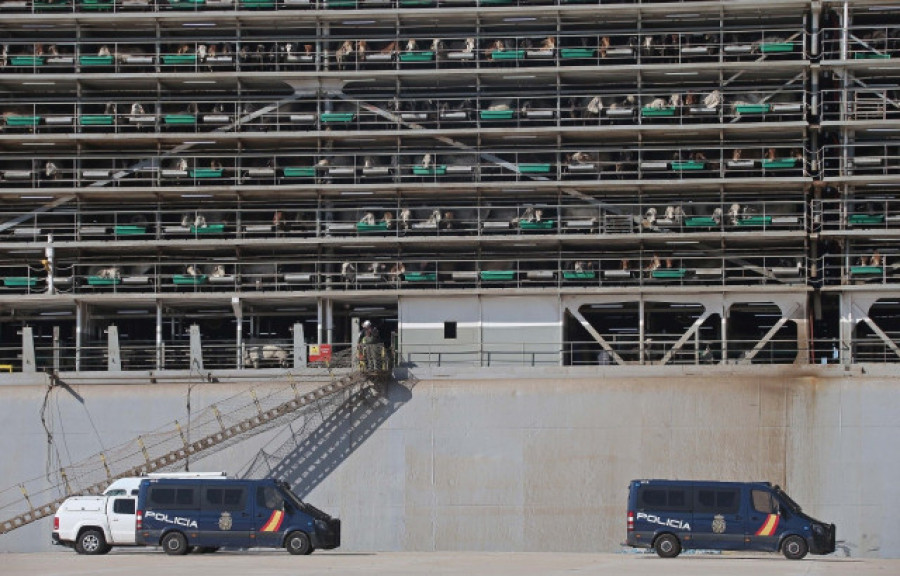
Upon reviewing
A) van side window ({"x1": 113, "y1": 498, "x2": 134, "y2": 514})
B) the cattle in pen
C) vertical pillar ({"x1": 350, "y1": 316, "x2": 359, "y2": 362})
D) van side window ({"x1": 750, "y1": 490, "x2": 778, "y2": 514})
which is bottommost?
van side window ({"x1": 113, "y1": 498, "x2": 134, "y2": 514})

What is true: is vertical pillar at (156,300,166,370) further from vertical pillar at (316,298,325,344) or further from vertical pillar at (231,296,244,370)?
vertical pillar at (316,298,325,344)

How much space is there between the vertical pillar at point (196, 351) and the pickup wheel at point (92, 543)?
1132cm

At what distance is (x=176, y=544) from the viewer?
2068 inches

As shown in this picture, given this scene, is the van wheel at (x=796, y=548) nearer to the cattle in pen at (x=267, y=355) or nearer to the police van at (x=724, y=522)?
the police van at (x=724, y=522)

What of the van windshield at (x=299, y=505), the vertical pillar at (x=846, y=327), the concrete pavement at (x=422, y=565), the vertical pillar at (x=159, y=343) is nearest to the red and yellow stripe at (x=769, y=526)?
the concrete pavement at (x=422, y=565)

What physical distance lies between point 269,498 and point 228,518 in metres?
1.20

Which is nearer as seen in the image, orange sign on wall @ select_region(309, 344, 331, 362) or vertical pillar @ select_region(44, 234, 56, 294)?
orange sign on wall @ select_region(309, 344, 331, 362)

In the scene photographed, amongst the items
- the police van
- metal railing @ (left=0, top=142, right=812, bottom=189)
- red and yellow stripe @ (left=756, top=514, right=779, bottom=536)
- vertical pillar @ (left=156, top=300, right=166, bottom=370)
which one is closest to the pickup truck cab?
vertical pillar @ (left=156, top=300, right=166, bottom=370)

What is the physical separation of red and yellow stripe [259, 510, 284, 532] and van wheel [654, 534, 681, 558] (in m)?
9.99

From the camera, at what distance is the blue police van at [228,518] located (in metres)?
52.6

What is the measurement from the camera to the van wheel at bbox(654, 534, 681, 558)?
53.0 m

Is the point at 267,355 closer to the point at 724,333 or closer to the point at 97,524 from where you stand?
the point at 97,524

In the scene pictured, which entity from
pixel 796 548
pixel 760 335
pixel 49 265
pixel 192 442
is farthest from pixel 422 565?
pixel 760 335

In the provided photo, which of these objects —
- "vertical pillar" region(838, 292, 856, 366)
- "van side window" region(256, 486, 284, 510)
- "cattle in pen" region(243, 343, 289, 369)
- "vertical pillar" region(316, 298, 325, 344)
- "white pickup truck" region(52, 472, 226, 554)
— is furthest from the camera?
"vertical pillar" region(316, 298, 325, 344)
